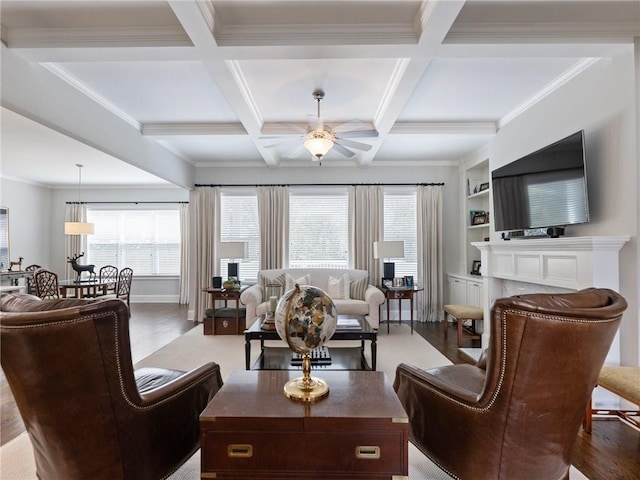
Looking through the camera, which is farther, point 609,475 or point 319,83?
point 319,83

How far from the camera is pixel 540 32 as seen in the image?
231cm

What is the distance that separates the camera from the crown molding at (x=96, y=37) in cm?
227

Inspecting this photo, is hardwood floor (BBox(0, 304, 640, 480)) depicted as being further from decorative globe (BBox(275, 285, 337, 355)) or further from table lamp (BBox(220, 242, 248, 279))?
decorative globe (BBox(275, 285, 337, 355))

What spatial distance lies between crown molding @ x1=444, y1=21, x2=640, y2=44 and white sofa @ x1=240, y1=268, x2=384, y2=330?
325 centimetres

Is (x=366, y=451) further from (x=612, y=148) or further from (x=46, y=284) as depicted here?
(x=46, y=284)

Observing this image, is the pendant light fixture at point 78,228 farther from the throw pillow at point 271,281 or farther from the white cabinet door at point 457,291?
the white cabinet door at point 457,291

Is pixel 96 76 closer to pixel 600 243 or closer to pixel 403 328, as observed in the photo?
pixel 600 243

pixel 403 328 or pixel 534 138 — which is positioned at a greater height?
pixel 534 138

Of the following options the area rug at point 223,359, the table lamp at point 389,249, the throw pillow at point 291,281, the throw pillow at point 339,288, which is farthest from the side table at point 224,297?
the table lamp at point 389,249

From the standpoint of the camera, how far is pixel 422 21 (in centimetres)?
216

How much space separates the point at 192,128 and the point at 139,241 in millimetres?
4596

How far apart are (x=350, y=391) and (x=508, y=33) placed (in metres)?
2.60

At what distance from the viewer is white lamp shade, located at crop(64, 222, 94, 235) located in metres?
5.70

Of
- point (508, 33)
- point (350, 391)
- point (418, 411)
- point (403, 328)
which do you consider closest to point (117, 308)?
point (350, 391)
